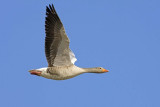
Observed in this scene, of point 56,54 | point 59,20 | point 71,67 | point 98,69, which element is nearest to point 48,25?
point 59,20

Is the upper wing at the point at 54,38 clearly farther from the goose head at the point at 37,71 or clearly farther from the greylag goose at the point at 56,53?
the goose head at the point at 37,71

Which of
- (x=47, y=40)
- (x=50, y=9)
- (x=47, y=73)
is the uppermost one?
(x=50, y=9)

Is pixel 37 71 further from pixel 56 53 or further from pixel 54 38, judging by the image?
pixel 54 38

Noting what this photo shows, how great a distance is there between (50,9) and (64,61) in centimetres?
257

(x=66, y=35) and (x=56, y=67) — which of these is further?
(x=56, y=67)

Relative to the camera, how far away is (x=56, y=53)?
47.0 feet

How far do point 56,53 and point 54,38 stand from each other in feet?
2.79

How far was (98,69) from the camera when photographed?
15688 mm

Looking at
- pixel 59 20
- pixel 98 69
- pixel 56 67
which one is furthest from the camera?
pixel 98 69

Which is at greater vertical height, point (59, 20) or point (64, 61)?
point (59, 20)

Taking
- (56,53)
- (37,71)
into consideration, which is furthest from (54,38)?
(37,71)

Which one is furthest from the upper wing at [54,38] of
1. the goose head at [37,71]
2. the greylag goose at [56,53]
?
the goose head at [37,71]

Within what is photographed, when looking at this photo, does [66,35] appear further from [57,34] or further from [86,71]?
[86,71]

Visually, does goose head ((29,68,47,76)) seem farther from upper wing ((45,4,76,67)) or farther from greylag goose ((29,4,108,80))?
upper wing ((45,4,76,67))
